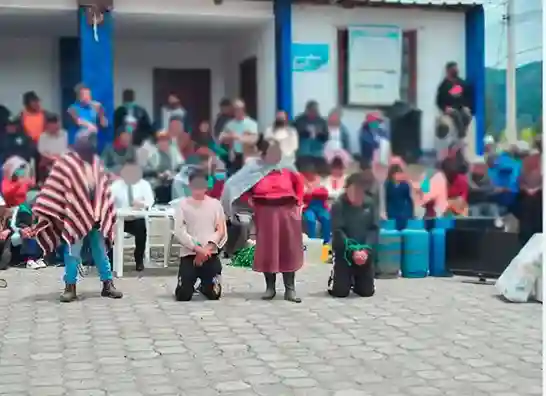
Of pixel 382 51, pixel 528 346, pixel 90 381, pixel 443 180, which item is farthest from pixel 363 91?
pixel 90 381

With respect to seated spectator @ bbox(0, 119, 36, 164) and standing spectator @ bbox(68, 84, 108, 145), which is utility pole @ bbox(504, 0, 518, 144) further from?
seated spectator @ bbox(0, 119, 36, 164)

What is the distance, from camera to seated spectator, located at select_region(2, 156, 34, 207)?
1089 centimetres

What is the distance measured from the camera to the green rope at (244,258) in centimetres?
1064

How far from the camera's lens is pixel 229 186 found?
8.43 meters

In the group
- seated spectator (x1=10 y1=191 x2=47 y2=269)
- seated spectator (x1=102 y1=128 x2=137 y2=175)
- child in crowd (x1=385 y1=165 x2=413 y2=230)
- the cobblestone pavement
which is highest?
seated spectator (x1=102 y1=128 x2=137 y2=175)

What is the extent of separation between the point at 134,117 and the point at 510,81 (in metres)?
5.63

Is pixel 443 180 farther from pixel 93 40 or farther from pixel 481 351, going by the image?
pixel 93 40

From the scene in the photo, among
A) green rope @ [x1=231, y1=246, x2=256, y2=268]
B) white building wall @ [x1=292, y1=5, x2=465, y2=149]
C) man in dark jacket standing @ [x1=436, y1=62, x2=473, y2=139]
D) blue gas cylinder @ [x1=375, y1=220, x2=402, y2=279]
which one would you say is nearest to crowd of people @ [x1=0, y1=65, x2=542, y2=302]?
man in dark jacket standing @ [x1=436, y1=62, x2=473, y2=139]

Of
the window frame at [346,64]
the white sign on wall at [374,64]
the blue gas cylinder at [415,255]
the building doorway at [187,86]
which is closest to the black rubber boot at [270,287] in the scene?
the blue gas cylinder at [415,255]

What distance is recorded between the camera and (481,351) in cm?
610

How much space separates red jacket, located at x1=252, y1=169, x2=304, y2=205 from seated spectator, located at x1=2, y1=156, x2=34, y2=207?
13.2ft

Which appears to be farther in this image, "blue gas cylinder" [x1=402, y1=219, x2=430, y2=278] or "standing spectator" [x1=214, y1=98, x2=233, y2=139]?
"standing spectator" [x1=214, y1=98, x2=233, y2=139]

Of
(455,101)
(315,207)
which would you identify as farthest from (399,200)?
(455,101)

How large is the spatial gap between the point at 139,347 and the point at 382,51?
10044 mm
